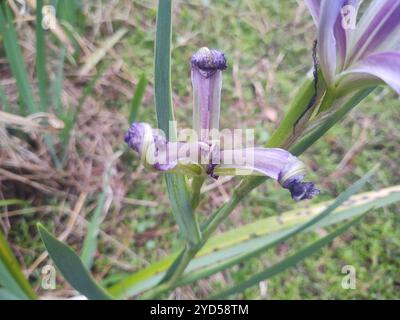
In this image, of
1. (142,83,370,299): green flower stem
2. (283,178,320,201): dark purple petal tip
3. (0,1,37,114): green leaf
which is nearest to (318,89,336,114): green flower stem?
(142,83,370,299): green flower stem

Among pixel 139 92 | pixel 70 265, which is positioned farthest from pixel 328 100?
pixel 139 92

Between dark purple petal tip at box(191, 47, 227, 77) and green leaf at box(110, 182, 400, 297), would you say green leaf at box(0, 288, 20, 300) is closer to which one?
green leaf at box(110, 182, 400, 297)

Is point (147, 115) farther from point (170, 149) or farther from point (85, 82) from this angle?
point (170, 149)

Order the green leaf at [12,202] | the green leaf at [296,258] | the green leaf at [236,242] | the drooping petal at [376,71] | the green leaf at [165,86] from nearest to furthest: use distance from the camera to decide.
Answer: the drooping petal at [376,71] < the green leaf at [165,86] < the green leaf at [296,258] < the green leaf at [236,242] < the green leaf at [12,202]

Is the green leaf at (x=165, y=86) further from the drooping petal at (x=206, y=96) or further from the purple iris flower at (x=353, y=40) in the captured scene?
the purple iris flower at (x=353, y=40)

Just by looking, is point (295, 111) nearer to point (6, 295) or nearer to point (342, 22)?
point (342, 22)

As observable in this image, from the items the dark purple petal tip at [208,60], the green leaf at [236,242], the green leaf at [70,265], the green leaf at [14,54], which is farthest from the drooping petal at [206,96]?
the green leaf at [14,54]

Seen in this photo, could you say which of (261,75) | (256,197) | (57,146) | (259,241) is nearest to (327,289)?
(256,197)
